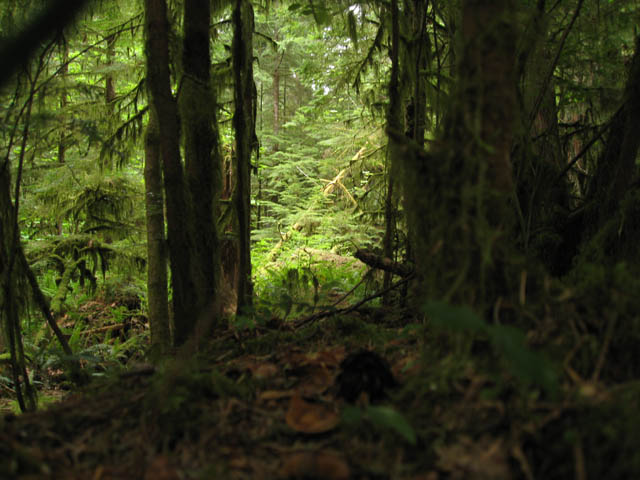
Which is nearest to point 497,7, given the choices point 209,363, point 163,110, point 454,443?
point 454,443

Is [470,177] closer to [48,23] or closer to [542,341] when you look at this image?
[542,341]

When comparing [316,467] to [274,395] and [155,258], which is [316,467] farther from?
[155,258]

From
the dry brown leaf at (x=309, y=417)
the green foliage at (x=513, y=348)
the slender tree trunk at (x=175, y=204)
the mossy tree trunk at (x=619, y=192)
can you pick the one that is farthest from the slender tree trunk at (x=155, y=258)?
the mossy tree trunk at (x=619, y=192)

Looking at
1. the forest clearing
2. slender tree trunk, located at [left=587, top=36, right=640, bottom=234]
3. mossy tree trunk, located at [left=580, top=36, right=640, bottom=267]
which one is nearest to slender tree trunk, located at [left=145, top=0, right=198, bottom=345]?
the forest clearing

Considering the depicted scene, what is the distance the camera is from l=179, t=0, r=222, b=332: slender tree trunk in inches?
125

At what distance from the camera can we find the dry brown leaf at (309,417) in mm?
1374

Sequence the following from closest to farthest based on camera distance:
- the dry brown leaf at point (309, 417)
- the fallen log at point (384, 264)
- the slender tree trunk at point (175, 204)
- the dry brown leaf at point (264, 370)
Result: the dry brown leaf at point (309, 417), the dry brown leaf at point (264, 370), the slender tree trunk at point (175, 204), the fallen log at point (384, 264)

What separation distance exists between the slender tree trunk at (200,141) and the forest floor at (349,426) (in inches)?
54.3

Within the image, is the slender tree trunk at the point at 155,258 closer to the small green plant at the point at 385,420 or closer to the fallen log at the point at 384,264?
the fallen log at the point at 384,264

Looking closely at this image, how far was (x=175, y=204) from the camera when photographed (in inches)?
119

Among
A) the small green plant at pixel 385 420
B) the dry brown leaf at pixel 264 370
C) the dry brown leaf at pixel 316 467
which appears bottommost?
the dry brown leaf at pixel 264 370

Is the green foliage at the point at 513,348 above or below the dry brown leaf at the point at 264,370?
above

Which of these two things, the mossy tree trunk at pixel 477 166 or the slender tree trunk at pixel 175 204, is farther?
the slender tree trunk at pixel 175 204

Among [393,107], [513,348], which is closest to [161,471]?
[513,348]
